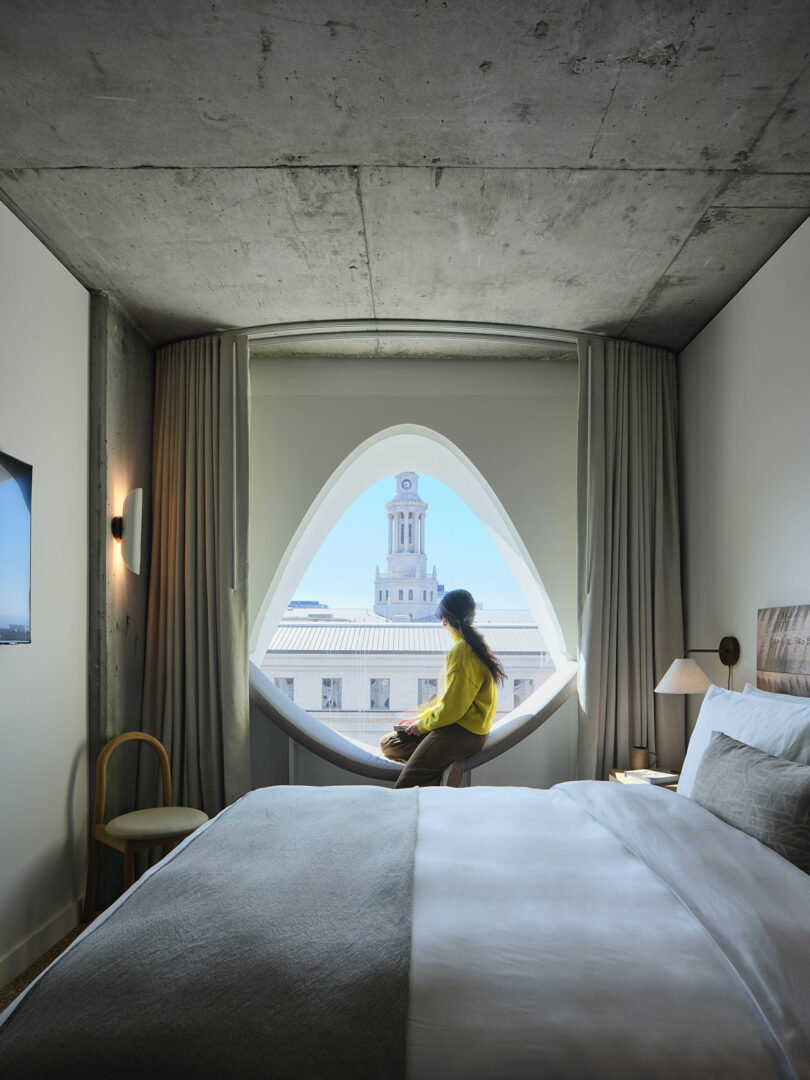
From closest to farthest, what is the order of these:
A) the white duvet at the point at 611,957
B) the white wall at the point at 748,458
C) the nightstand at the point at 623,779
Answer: the white duvet at the point at 611,957
the white wall at the point at 748,458
the nightstand at the point at 623,779

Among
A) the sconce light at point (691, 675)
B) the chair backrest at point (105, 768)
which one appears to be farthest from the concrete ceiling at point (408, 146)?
the chair backrest at point (105, 768)

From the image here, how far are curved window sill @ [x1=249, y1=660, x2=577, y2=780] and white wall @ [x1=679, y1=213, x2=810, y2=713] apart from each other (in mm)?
816

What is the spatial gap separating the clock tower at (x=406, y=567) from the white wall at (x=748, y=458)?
5.03 feet

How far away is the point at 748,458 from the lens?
3461 millimetres

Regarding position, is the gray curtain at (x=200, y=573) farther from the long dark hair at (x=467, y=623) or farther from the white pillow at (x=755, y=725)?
the white pillow at (x=755, y=725)

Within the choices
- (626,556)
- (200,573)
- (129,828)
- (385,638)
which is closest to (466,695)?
(385,638)

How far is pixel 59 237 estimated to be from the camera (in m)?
3.13

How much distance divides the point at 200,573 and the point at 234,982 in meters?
2.87

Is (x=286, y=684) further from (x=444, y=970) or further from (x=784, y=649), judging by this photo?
(x=444, y=970)

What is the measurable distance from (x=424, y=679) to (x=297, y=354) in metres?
1.99

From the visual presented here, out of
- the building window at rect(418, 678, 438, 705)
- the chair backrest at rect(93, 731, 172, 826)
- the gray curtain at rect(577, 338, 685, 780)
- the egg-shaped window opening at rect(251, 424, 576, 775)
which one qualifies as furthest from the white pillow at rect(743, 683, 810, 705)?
the chair backrest at rect(93, 731, 172, 826)

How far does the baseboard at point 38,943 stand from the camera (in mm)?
2818

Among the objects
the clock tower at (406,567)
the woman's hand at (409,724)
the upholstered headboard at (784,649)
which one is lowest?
the woman's hand at (409,724)

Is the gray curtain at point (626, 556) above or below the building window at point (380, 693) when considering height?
above
